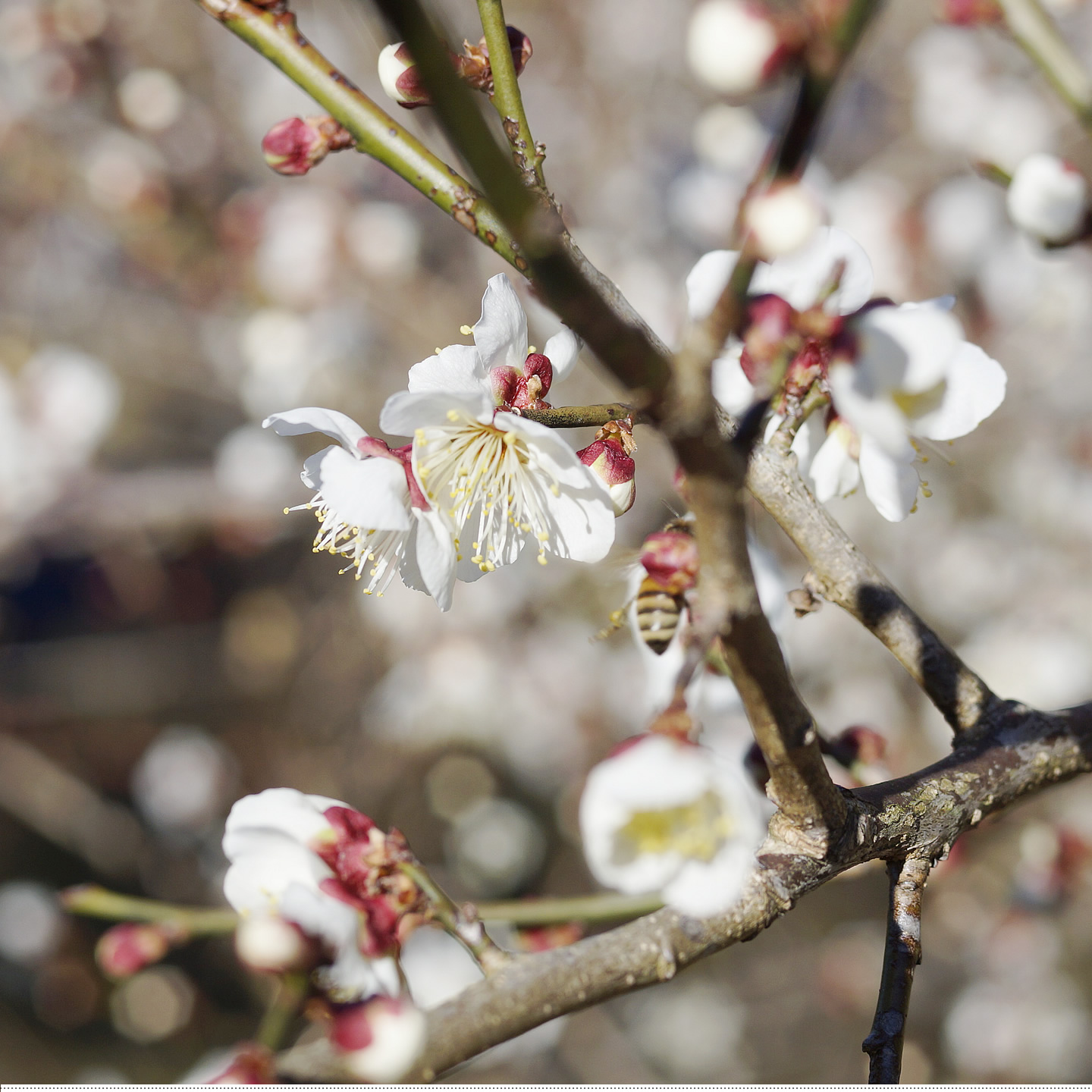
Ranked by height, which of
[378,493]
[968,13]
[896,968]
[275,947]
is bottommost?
[896,968]

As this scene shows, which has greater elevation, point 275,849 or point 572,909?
point 275,849

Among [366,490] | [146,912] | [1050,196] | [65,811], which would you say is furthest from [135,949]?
[65,811]

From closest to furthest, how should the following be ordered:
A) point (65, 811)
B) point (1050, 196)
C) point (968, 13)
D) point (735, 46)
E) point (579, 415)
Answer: point (735, 46), point (579, 415), point (1050, 196), point (968, 13), point (65, 811)

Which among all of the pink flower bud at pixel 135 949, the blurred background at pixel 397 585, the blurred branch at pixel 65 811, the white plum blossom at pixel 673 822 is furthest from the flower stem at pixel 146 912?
the blurred branch at pixel 65 811

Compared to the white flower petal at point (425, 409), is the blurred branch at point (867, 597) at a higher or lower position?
lower

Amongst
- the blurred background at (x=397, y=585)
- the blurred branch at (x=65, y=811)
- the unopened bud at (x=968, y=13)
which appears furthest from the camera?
the blurred branch at (x=65, y=811)

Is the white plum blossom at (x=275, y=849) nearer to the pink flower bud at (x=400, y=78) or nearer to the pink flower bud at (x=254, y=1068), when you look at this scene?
the pink flower bud at (x=254, y=1068)

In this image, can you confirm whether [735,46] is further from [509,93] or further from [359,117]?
[359,117]
